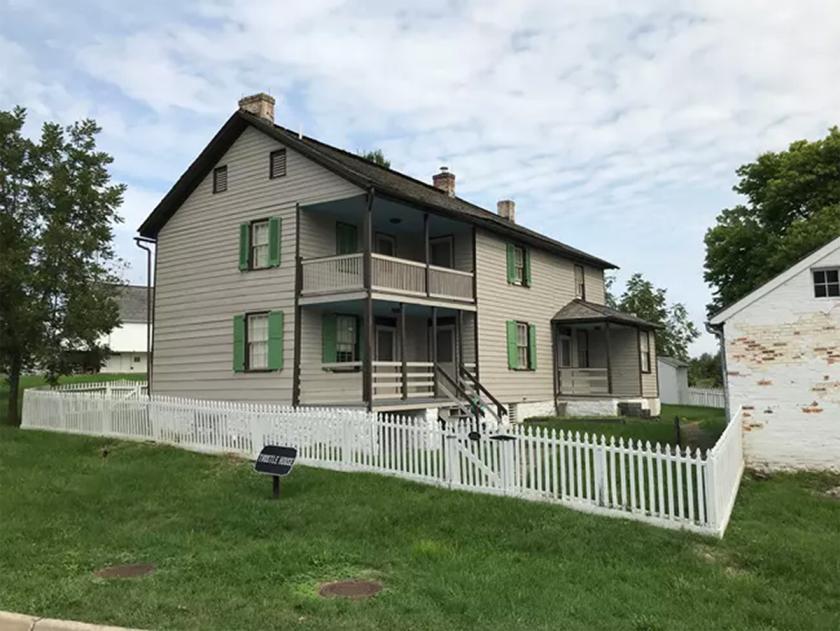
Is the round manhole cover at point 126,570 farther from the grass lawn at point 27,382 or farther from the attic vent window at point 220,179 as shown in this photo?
the grass lawn at point 27,382

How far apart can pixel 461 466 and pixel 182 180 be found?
13949 millimetres

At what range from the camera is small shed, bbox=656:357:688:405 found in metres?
35.4

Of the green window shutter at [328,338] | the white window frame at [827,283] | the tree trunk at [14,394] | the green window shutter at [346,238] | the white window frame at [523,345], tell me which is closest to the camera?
the white window frame at [827,283]

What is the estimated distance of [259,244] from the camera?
60.5ft

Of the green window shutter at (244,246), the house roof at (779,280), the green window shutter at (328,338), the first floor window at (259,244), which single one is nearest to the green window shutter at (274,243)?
the first floor window at (259,244)

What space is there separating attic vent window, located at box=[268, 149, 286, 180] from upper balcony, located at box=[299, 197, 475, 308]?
149 cm

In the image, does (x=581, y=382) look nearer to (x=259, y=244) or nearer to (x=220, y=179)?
(x=259, y=244)

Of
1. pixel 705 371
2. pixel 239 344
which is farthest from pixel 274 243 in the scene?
pixel 705 371

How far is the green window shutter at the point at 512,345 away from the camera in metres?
21.8

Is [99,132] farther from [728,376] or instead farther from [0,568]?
[728,376]

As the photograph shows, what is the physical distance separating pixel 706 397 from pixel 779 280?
76.2ft

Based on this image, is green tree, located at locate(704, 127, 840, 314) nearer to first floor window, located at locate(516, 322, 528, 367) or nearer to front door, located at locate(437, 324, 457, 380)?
first floor window, located at locate(516, 322, 528, 367)

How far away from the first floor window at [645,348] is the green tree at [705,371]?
70.7 ft

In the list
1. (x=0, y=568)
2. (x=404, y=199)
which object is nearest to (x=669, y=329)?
(x=404, y=199)
